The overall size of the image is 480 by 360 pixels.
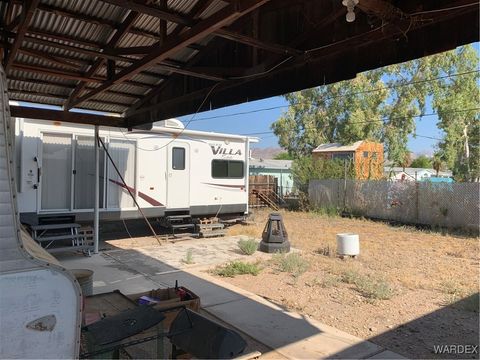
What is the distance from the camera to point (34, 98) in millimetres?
7855

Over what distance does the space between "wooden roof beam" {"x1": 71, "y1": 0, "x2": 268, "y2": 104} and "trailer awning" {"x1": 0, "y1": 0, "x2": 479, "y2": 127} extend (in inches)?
0.4

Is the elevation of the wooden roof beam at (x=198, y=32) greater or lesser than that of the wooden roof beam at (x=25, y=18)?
lesser

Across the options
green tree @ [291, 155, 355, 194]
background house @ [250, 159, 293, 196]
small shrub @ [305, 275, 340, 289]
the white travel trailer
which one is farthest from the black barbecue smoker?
background house @ [250, 159, 293, 196]

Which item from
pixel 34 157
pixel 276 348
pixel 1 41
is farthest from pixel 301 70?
pixel 34 157

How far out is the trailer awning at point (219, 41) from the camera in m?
3.63

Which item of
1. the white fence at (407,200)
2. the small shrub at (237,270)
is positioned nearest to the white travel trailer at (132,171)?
the small shrub at (237,270)

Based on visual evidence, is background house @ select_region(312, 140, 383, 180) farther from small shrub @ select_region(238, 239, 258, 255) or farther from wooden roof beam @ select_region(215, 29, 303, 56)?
wooden roof beam @ select_region(215, 29, 303, 56)

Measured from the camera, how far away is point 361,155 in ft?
80.2

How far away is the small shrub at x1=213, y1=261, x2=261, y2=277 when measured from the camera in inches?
281

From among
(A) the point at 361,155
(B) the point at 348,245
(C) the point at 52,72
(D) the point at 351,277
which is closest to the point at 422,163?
(A) the point at 361,155

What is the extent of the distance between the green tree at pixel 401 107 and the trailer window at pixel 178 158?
2031 centimetres

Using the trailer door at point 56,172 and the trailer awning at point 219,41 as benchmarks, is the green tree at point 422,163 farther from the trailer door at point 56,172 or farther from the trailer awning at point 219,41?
the trailer awning at point 219,41

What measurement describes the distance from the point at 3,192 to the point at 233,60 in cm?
396

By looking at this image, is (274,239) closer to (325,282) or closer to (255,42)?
(325,282)
